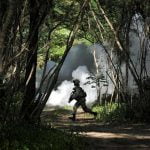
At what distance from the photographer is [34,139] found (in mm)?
10266

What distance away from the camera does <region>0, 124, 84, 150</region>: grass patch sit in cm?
929

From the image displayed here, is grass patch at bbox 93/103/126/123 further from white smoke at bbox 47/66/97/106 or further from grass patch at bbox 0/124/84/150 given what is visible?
white smoke at bbox 47/66/97/106

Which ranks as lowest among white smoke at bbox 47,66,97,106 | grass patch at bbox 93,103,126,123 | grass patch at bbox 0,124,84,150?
grass patch at bbox 0,124,84,150

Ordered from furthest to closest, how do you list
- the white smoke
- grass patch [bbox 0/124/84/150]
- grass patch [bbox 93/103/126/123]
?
1. the white smoke
2. grass patch [bbox 93/103/126/123]
3. grass patch [bbox 0/124/84/150]

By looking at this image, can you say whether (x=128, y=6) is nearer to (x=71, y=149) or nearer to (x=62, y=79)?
(x=71, y=149)

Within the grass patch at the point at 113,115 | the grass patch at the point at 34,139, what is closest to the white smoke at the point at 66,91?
the grass patch at the point at 113,115

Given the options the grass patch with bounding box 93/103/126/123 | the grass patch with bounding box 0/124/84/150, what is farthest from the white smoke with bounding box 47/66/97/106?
the grass patch with bounding box 0/124/84/150

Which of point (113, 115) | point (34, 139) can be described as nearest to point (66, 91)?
point (113, 115)

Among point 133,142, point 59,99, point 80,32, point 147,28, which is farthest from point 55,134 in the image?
point 59,99

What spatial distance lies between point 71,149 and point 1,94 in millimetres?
1921

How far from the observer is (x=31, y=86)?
14281mm

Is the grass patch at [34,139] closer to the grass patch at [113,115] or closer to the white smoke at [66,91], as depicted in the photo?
the grass patch at [113,115]

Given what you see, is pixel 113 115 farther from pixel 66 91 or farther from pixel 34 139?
pixel 66 91

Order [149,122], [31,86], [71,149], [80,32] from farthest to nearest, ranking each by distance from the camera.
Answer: [80,32], [149,122], [31,86], [71,149]
